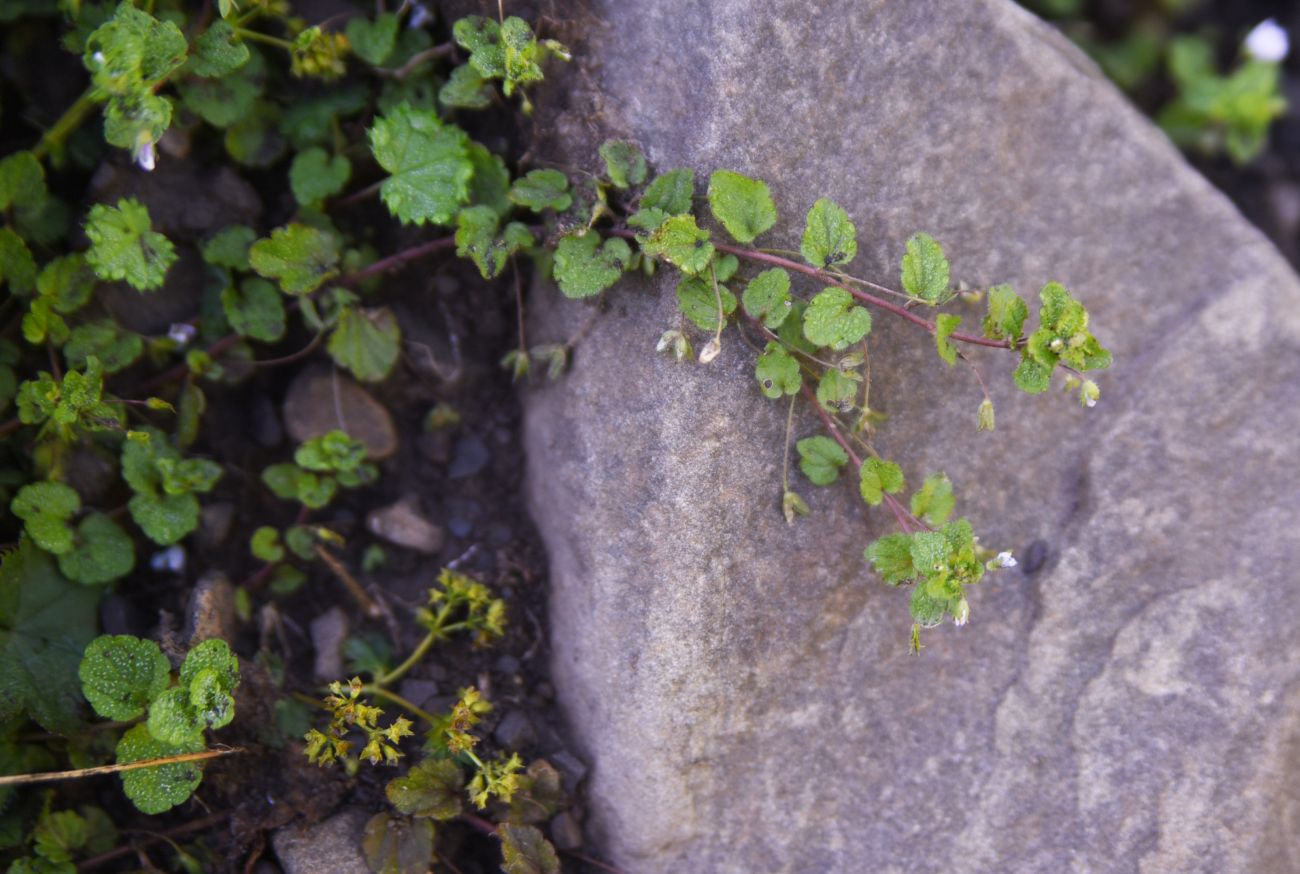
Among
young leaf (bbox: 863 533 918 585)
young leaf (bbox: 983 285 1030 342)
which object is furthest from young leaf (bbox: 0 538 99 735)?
young leaf (bbox: 983 285 1030 342)

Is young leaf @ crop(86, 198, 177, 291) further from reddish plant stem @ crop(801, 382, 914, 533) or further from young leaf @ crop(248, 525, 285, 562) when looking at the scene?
reddish plant stem @ crop(801, 382, 914, 533)

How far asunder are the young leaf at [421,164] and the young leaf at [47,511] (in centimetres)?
100

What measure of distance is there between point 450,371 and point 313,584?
64 centimetres

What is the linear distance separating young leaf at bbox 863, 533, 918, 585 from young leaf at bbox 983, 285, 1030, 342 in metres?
0.48

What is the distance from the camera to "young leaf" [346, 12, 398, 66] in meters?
2.53

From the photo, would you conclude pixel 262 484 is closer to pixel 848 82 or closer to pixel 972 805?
pixel 848 82

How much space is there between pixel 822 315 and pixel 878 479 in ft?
1.26

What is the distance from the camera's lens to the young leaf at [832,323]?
2186 millimetres

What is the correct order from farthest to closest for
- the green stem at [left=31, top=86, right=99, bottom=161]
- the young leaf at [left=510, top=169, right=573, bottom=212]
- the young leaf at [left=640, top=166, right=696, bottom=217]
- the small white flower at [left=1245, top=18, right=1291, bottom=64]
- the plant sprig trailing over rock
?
the small white flower at [left=1245, top=18, right=1291, bottom=64] → the green stem at [left=31, top=86, right=99, bottom=161] → the young leaf at [left=510, top=169, right=573, bottom=212] → the young leaf at [left=640, top=166, right=696, bottom=217] → the plant sprig trailing over rock

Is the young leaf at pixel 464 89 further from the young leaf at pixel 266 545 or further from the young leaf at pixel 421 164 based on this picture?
the young leaf at pixel 266 545

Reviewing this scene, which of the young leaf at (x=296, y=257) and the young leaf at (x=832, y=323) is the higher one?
the young leaf at (x=832, y=323)

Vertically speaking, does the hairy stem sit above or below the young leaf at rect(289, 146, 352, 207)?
below

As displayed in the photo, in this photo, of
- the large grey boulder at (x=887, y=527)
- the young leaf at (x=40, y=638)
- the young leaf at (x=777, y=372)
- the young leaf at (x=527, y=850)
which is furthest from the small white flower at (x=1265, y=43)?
the young leaf at (x=40, y=638)

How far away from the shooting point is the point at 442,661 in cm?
253
